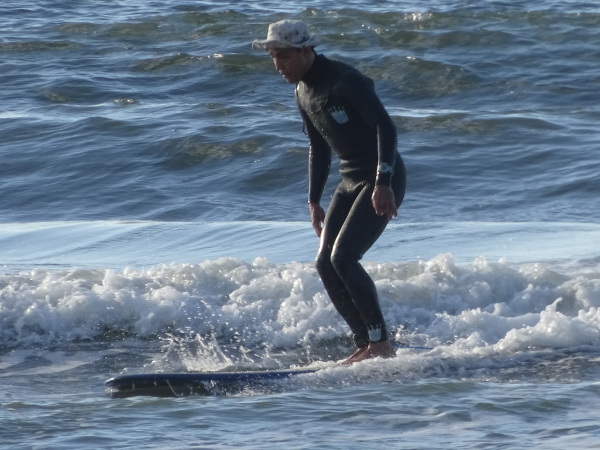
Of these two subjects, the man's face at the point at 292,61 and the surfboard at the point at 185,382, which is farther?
the man's face at the point at 292,61

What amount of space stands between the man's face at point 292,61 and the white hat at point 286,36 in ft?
0.15

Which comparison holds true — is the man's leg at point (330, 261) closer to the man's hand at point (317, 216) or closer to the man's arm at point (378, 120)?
the man's hand at point (317, 216)

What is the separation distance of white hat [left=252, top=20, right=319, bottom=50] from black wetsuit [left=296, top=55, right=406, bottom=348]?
18 cm

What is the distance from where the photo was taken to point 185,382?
5.80 metres

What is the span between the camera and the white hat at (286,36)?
5.79 meters

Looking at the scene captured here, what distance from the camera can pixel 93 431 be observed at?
4.98 m

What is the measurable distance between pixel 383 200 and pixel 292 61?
84 centimetres

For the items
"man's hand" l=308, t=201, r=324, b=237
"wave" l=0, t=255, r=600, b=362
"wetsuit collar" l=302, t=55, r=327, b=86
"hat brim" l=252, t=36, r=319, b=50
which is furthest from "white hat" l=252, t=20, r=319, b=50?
"wave" l=0, t=255, r=600, b=362

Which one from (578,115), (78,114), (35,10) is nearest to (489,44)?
(578,115)

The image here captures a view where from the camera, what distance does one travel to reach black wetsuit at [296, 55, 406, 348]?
232 inches

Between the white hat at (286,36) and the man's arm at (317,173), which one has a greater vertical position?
the white hat at (286,36)

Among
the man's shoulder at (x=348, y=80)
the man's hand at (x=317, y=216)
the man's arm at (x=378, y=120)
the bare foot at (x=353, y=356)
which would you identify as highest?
the man's shoulder at (x=348, y=80)

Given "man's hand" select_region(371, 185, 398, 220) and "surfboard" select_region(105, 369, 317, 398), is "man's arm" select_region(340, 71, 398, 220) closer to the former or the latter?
"man's hand" select_region(371, 185, 398, 220)

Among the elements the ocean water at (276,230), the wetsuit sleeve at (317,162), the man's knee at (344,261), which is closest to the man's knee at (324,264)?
the man's knee at (344,261)
